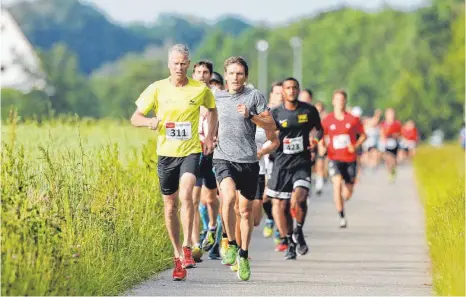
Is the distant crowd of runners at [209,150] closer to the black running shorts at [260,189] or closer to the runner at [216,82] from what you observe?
the runner at [216,82]

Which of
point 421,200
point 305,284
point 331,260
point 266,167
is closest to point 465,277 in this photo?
point 305,284

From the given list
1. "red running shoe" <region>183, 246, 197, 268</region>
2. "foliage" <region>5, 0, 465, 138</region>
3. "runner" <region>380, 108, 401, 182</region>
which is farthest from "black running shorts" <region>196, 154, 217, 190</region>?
"foliage" <region>5, 0, 465, 138</region>

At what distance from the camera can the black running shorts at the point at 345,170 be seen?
19547 mm

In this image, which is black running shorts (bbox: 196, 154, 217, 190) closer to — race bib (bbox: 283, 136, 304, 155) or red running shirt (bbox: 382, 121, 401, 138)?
race bib (bbox: 283, 136, 304, 155)

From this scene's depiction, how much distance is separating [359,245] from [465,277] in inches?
276

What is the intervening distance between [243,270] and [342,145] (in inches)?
296

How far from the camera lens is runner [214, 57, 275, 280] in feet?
41.1

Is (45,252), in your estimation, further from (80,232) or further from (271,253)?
(271,253)

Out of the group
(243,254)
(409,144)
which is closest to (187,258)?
(243,254)

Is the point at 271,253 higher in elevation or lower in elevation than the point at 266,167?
lower

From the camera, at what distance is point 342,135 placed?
1952cm

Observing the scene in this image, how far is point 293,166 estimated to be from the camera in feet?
50.5

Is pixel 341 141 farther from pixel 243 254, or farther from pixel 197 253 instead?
pixel 243 254

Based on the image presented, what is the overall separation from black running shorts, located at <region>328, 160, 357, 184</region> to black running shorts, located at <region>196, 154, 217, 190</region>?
517cm
